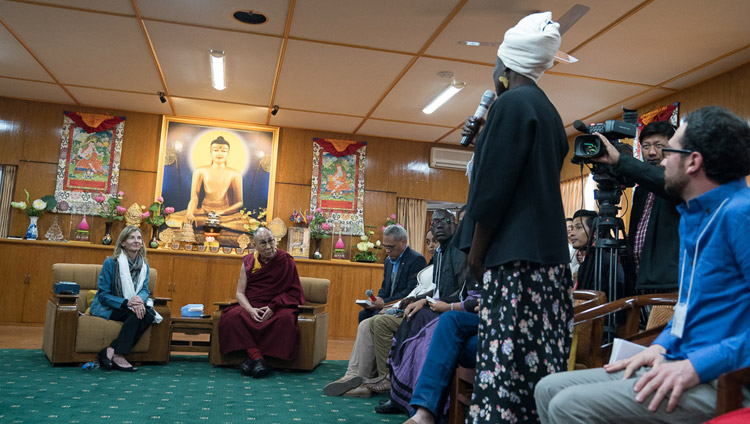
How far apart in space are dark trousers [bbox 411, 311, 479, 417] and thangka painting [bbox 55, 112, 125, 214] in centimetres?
688

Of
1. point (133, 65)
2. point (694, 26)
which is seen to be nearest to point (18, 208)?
point (133, 65)

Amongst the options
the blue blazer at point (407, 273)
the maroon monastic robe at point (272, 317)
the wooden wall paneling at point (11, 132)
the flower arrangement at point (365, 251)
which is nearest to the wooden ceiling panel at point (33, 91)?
the wooden wall paneling at point (11, 132)

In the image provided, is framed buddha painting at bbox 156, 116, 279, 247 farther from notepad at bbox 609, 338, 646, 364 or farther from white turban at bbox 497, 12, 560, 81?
notepad at bbox 609, 338, 646, 364

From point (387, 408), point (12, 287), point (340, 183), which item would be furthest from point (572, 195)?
point (12, 287)

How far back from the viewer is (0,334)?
678 centimetres

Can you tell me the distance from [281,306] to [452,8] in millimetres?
3033

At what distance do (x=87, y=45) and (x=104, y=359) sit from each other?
320 centimetres

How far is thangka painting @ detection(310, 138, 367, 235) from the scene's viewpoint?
8945 millimetres

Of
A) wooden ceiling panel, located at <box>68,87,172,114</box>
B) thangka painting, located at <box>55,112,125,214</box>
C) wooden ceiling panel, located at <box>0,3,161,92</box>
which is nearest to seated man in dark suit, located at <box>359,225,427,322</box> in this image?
wooden ceiling panel, located at <box>0,3,161,92</box>

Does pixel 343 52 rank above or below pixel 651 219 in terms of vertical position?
above

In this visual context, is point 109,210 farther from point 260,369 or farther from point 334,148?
point 260,369

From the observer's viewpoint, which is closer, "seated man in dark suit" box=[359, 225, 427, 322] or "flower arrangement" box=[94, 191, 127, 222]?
"seated man in dark suit" box=[359, 225, 427, 322]

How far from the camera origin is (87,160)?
834cm

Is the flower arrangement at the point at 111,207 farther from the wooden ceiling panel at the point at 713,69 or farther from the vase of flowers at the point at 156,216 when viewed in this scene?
the wooden ceiling panel at the point at 713,69
